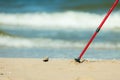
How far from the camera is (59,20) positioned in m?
14.0

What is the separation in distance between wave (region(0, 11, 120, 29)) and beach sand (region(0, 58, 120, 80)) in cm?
610

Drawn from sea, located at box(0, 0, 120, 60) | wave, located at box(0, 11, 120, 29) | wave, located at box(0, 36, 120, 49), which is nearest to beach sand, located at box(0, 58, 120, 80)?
sea, located at box(0, 0, 120, 60)

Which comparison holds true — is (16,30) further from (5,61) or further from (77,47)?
(5,61)

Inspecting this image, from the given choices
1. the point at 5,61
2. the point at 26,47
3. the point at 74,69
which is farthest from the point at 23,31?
the point at 74,69

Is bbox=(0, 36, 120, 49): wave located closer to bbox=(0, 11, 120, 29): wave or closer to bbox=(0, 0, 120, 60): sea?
bbox=(0, 0, 120, 60): sea

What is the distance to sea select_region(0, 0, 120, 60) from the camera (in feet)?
28.2

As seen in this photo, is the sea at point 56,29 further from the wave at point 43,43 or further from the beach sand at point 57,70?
the beach sand at point 57,70

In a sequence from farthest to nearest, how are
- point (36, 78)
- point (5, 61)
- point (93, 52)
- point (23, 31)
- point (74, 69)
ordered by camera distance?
point (23, 31) < point (93, 52) < point (5, 61) < point (74, 69) < point (36, 78)

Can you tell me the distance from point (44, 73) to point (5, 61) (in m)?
1.18

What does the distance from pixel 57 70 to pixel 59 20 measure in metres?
8.35

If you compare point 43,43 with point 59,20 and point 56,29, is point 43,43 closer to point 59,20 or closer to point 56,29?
point 56,29

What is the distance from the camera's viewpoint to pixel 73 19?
13938 mm

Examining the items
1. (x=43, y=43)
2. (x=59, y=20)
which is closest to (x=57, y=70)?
(x=43, y=43)

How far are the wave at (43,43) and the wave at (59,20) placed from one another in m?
2.47
